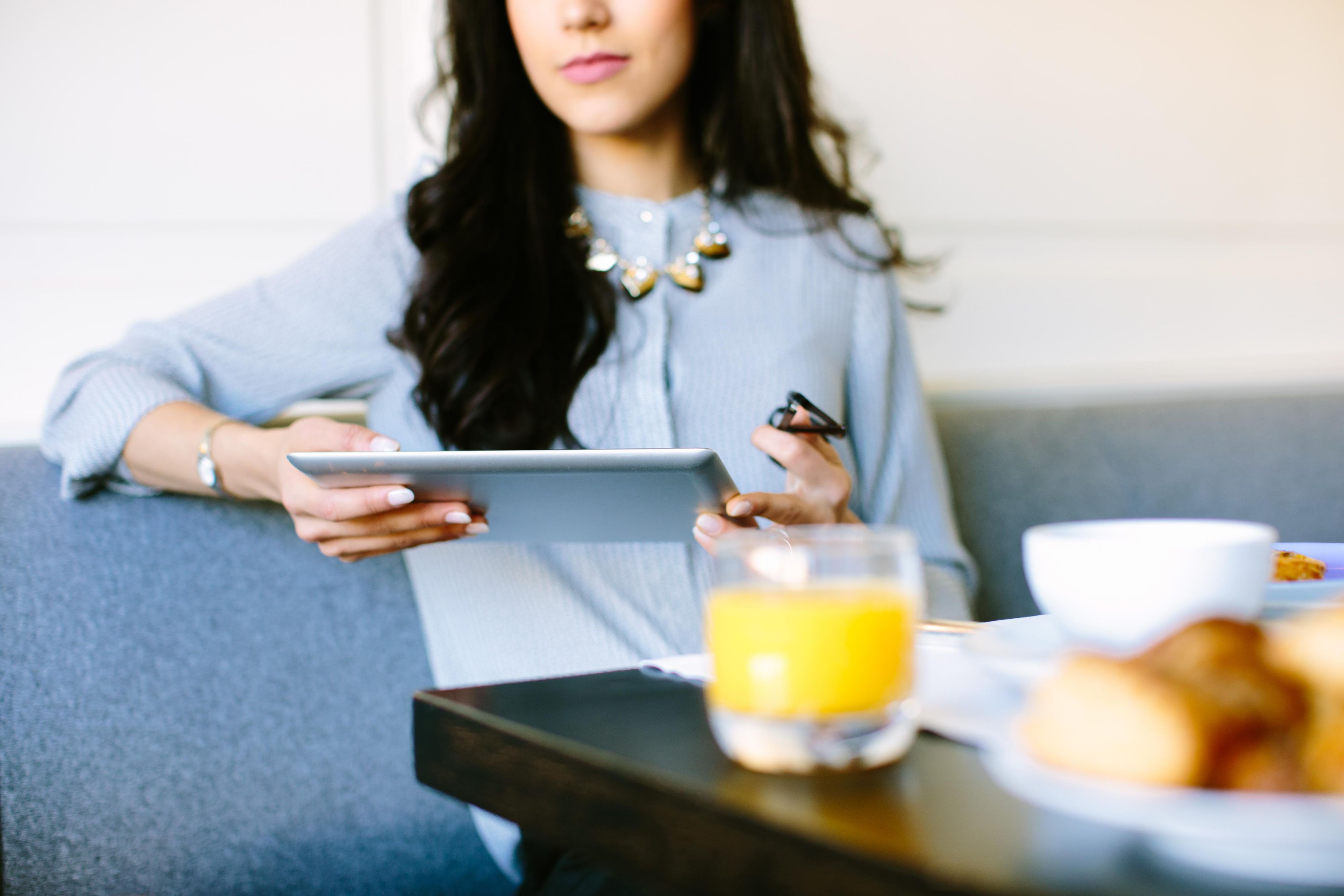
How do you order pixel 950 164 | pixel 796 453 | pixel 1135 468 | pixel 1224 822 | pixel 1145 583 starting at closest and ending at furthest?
pixel 1224 822
pixel 1145 583
pixel 796 453
pixel 1135 468
pixel 950 164

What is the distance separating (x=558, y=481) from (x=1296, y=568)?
419mm

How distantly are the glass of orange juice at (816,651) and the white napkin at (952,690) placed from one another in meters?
0.03

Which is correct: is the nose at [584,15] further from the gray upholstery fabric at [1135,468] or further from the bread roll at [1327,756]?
the bread roll at [1327,756]

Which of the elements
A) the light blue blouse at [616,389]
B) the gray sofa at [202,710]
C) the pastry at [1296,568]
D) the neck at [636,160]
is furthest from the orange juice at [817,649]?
the neck at [636,160]

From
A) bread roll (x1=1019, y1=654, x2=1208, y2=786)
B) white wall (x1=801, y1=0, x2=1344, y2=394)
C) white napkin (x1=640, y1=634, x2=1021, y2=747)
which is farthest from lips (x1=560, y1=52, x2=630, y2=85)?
bread roll (x1=1019, y1=654, x2=1208, y2=786)

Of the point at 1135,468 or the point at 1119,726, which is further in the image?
the point at 1135,468

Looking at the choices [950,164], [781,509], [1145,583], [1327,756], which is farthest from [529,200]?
[1327,756]

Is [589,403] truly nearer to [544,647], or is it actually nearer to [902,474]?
[544,647]

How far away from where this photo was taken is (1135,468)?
4.82 ft

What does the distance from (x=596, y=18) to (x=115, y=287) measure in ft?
2.19

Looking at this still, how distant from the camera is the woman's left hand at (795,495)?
758mm

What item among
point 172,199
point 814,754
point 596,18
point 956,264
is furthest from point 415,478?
point 956,264

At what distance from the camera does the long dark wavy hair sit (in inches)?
43.4

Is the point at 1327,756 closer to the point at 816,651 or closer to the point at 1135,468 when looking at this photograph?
the point at 816,651
